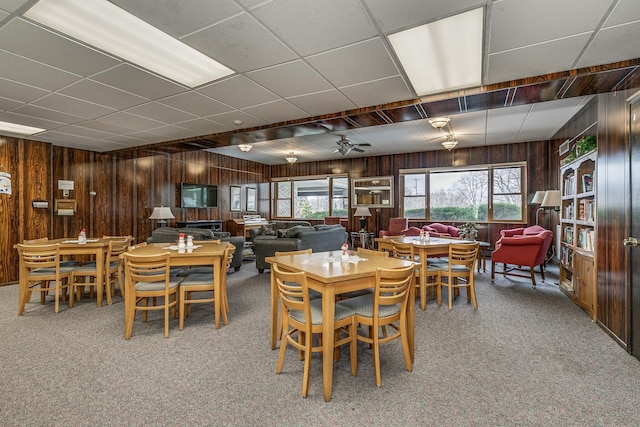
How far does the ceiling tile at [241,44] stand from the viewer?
2334mm

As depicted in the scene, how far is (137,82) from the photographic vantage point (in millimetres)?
3348

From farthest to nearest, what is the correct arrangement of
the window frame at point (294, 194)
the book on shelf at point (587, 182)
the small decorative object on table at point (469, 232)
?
the window frame at point (294, 194)
the small decorative object on table at point (469, 232)
the book on shelf at point (587, 182)

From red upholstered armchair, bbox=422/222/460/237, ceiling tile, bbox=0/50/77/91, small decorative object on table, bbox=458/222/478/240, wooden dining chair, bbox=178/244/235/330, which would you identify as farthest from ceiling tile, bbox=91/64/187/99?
small decorative object on table, bbox=458/222/478/240

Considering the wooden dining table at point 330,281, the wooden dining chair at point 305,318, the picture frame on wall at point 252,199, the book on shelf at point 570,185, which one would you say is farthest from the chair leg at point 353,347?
the picture frame on wall at point 252,199

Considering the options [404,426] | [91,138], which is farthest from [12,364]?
[91,138]

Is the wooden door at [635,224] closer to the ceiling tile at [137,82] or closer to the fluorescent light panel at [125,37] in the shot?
the fluorescent light panel at [125,37]

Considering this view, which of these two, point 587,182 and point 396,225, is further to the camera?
point 396,225

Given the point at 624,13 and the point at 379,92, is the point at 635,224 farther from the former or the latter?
the point at 379,92

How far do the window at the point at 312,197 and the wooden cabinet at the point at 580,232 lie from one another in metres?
5.98

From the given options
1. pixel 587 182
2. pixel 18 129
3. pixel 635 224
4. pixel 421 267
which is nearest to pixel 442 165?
pixel 587 182

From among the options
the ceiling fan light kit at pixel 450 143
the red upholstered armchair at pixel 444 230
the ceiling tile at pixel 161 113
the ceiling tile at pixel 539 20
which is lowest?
the red upholstered armchair at pixel 444 230

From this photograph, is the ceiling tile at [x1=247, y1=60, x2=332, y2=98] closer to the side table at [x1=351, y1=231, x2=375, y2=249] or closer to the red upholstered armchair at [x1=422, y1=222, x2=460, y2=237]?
the red upholstered armchair at [x1=422, y1=222, x2=460, y2=237]

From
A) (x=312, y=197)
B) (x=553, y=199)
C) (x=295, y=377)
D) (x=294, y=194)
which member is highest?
(x=294, y=194)

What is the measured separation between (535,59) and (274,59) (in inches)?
90.9
